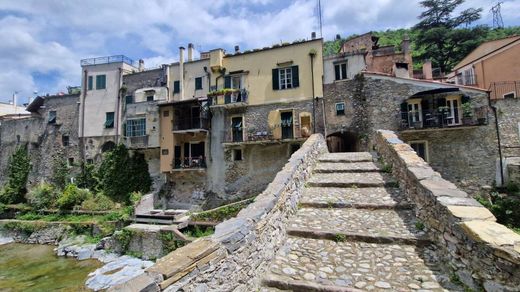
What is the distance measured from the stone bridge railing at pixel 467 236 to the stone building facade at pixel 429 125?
12904 mm

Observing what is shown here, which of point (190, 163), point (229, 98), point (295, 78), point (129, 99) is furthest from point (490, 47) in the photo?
point (129, 99)

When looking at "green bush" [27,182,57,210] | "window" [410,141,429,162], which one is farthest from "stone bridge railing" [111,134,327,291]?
"green bush" [27,182,57,210]

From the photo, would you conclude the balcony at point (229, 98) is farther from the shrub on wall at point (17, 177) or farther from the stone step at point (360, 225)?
the shrub on wall at point (17, 177)

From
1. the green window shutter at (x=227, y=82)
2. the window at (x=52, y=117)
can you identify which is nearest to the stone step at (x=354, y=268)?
the green window shutter at (x=227, y=82)

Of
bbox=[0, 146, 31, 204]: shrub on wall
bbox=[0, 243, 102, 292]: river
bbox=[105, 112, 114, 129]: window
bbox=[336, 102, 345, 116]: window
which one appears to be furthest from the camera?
bbox=[0, 146, 31, 204]: shrub on wall

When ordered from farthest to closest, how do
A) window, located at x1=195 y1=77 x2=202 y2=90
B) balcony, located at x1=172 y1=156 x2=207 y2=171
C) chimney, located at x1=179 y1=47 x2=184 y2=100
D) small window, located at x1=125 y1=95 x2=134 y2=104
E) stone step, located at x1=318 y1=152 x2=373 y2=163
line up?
1. small window, located at x1=125 y1=95 x2=134 y2=104
2. chimney, located at x1=179 y1=47 x2=184 y2=100
3. window, located at x1=195 y1=77 x2=202 y2=90
4. balcony, located at x1=172 y1=156 x2=207 y2=171
5. stone step, located at x1=318 y1=152 x2=373 y2=163

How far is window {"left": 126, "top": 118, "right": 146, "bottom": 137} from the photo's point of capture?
25.0 m

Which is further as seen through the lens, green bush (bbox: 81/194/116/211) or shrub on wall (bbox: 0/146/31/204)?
shrub on wall (bbox: 0/146/31/204)

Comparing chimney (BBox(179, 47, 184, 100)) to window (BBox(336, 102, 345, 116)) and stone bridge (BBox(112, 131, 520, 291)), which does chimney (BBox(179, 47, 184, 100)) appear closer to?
window (BBox(336, 102, 345, 116))

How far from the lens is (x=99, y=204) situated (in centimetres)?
2411

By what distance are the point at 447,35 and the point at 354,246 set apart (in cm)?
3351

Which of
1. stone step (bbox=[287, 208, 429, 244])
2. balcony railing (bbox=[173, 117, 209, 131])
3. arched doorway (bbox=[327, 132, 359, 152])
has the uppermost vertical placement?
balcony railing (bbox=[173, 117, 209, 131])

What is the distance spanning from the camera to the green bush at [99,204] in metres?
23.8

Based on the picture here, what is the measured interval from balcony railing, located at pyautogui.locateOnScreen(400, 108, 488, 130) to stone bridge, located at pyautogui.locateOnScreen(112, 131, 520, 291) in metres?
12.4
